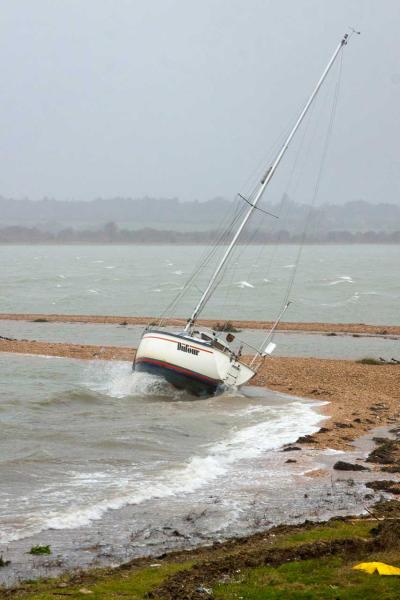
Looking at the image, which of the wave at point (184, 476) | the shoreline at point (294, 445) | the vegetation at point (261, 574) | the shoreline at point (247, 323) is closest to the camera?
the vegetation at point (261, 574)

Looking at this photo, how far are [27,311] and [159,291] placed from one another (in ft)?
101

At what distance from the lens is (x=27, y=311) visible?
7700 cm

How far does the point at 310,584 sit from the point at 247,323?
56.6m

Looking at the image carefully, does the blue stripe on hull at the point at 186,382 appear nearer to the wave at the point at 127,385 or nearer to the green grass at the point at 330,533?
the wave at the point at 127,385

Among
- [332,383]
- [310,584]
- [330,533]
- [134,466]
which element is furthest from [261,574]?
[332,383]

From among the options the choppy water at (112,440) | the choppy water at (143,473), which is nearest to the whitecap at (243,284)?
the choppy water at (112,440)

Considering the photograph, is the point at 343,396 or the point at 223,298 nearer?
the point at 343,396

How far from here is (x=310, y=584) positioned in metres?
10.2

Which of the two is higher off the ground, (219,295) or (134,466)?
(134,466)

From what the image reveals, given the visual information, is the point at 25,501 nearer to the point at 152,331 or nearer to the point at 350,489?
the point at 350,489

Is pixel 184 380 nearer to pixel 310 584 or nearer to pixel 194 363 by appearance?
pixel 194 363

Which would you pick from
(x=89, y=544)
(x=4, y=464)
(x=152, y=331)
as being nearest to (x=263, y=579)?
(x=89, y=544)

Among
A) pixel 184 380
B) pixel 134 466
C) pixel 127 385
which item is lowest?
pixel 127 385

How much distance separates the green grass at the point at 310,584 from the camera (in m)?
9.62
